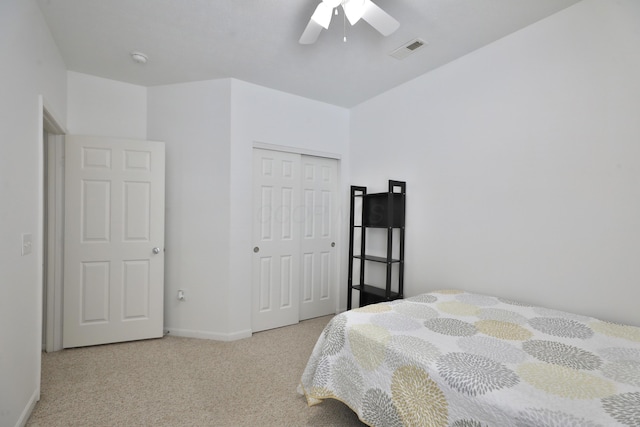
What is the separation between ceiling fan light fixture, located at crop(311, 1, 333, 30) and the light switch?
2065 mm

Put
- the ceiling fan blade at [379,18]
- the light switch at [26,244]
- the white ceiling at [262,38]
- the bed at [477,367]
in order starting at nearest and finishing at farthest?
1. the bed at [477,367]
2. the ceiling fan blade at [379,18]
3. the light switch at [26,244]
4. the white ceiling at [262,38]

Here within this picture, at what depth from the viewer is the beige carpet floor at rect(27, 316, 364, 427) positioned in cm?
172

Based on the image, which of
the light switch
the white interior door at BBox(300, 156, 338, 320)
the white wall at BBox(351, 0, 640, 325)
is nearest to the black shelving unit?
the white wall at BBox(351, 0, 640, 325)

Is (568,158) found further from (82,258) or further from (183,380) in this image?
(82,258)

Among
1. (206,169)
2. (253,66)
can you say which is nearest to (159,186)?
(206,169)

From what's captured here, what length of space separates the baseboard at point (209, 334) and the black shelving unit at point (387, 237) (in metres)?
1.12

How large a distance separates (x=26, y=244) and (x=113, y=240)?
1.04 metres

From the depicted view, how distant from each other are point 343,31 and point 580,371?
2297mm

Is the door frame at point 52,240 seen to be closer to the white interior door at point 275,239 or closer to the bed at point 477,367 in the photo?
the white interior door at point 275,239

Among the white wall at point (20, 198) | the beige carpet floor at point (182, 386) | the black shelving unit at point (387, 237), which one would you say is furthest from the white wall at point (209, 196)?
the black shelving unit at point (387, 237)

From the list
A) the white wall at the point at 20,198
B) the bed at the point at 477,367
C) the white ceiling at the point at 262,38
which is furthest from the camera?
the white ceiling at the point at 262,38

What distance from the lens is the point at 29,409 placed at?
1.72 meters

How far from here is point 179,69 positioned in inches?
105

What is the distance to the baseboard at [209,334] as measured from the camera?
9.21 feet
